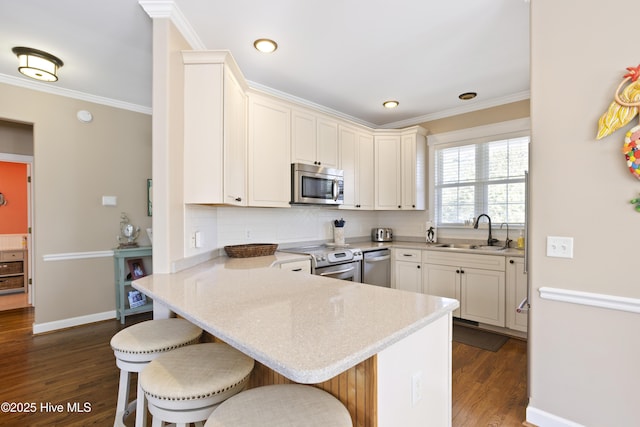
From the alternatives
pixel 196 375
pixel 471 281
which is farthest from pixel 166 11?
pixel 471 281

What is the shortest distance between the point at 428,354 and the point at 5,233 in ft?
23.1

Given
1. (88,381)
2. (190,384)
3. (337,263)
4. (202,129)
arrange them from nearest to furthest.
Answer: (190,384), (202,129), (88,381), (337,263)

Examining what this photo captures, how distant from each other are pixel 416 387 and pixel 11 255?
257 inches

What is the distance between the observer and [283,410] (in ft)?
3.12

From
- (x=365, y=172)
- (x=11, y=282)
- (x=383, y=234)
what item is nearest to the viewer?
(x=365, y=172)

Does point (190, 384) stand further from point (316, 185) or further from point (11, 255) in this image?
point (11, 255)

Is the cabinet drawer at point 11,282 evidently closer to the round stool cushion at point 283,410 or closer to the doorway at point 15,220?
the doorway at point 15,220

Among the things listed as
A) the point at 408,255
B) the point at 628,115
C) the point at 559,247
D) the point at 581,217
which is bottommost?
the point at 408,255

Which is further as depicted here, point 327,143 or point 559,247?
point 327,143

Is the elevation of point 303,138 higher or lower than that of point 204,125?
higher

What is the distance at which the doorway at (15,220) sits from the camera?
3691 millimetres

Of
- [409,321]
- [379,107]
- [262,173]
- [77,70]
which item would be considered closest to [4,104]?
[77,70]

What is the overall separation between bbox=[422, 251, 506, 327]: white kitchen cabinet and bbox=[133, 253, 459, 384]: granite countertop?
85.6 inches

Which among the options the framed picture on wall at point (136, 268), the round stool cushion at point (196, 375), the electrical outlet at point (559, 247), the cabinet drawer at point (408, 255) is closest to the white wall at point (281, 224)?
the cabinet drawer at point (408, 255)
